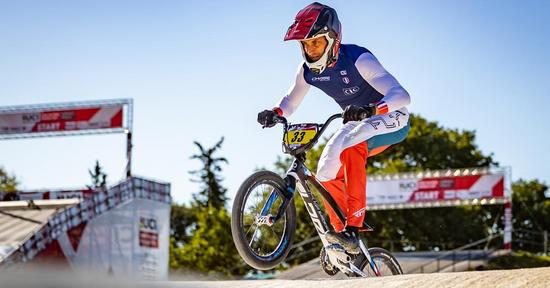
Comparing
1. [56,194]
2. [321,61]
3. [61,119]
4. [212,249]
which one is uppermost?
[61,119]

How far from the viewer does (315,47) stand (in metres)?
5.90

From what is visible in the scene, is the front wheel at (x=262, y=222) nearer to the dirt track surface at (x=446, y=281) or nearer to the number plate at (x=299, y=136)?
the number plate at (x=299, y=136)

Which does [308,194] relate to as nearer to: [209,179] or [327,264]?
[327,264]

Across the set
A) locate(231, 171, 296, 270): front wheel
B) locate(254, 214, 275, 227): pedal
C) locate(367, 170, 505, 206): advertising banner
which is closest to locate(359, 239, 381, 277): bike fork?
locate(231, 171, 296, 270): front wheel

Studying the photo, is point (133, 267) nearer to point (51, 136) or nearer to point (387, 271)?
point (387, 271)

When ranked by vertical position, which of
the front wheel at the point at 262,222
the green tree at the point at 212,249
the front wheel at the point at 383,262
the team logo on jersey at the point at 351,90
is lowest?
the green tree at the point at 212,249

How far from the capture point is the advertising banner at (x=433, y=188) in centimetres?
4031

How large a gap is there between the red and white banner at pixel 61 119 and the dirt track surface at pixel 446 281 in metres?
23.5

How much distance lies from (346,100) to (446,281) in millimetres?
2365

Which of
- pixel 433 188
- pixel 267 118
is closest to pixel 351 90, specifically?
pixel 267 118

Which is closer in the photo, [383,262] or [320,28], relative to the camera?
[320,28]

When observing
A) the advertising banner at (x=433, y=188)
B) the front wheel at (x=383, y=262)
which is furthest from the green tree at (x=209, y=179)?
the front wheel at (x=383, y=262)

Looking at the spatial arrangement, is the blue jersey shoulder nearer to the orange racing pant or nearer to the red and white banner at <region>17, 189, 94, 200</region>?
the orange racing pant

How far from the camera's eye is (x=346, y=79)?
597cm
